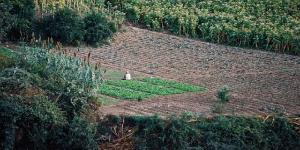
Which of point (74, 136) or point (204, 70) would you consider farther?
point (204, 70)

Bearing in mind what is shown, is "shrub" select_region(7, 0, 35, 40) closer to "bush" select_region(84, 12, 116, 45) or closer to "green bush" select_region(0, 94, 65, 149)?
"bush" select_region(84, 12, 116, 45)

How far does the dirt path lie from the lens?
48.1ft

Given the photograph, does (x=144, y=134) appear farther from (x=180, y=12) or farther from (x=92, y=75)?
(x=180, y=12)

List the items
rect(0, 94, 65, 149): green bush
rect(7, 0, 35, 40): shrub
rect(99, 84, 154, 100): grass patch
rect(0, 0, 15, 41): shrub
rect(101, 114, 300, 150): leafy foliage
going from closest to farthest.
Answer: rect(0, 94, 65, 149): green bush
rect(101, 114, 300, 150): leafy foliage
rect(99, 84, 154, 100): grass patch
rect(0, 0, 15, 41): shrub
rect(7, 0, 35, 40): shrub

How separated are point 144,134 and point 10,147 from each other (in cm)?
254

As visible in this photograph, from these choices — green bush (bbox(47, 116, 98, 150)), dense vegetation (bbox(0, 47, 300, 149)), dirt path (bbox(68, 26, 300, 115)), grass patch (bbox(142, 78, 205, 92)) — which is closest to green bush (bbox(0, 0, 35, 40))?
dirt path (bbox(68, 26, 300, 115))

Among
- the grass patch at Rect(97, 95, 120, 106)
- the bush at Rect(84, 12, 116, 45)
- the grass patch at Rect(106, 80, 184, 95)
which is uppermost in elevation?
the bush at Rect(84, 12, 116, 45)

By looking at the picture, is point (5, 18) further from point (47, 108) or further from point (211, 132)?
point (211, 132)

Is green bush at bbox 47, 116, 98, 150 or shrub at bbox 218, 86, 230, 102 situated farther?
shrub at bbox 218, 86, 230, 102

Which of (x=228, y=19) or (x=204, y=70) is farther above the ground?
(x=228, y=19)

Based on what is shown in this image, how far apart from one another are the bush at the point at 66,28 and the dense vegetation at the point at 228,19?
306 cm

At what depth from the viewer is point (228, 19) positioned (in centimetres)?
2184

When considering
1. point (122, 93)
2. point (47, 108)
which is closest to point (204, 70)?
point (122, 93)

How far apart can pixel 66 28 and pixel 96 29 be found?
0.97m
